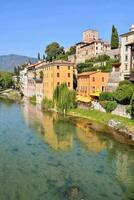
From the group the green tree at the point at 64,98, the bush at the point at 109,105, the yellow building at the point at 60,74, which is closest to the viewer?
the bush at the point at 109,105

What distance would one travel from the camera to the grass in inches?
1779

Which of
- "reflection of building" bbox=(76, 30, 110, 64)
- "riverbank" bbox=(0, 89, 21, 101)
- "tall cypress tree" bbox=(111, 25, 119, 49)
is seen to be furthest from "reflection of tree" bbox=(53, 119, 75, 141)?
"riverbank" bbox=(0, 89, 21, 101)

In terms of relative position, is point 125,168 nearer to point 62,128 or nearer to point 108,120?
point 62,128

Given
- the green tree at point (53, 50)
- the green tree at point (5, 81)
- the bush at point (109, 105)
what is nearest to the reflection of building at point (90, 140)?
the bush at point (109, 105)

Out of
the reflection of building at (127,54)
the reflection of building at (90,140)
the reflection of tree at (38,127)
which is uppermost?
the reflection of building at (127,54)

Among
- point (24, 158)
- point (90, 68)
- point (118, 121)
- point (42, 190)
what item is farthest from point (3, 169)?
point (90, 68)

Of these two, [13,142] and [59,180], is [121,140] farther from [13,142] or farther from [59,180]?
[59,180]

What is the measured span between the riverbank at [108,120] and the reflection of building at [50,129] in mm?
4493

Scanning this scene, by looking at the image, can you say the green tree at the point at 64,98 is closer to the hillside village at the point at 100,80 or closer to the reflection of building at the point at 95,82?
the hillside village at the point at 100,80

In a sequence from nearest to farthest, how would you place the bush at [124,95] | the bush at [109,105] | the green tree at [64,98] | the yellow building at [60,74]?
the bush at [124,95], the bush at [109,105], the green tree at [64,98], the yellow building at [60,74]

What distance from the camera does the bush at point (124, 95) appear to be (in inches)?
2035

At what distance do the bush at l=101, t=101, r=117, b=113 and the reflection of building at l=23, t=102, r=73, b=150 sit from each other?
8253 mm

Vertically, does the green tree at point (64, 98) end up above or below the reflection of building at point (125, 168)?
above

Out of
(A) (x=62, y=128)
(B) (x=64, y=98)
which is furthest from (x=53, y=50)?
(A) (x=62, y=128)
